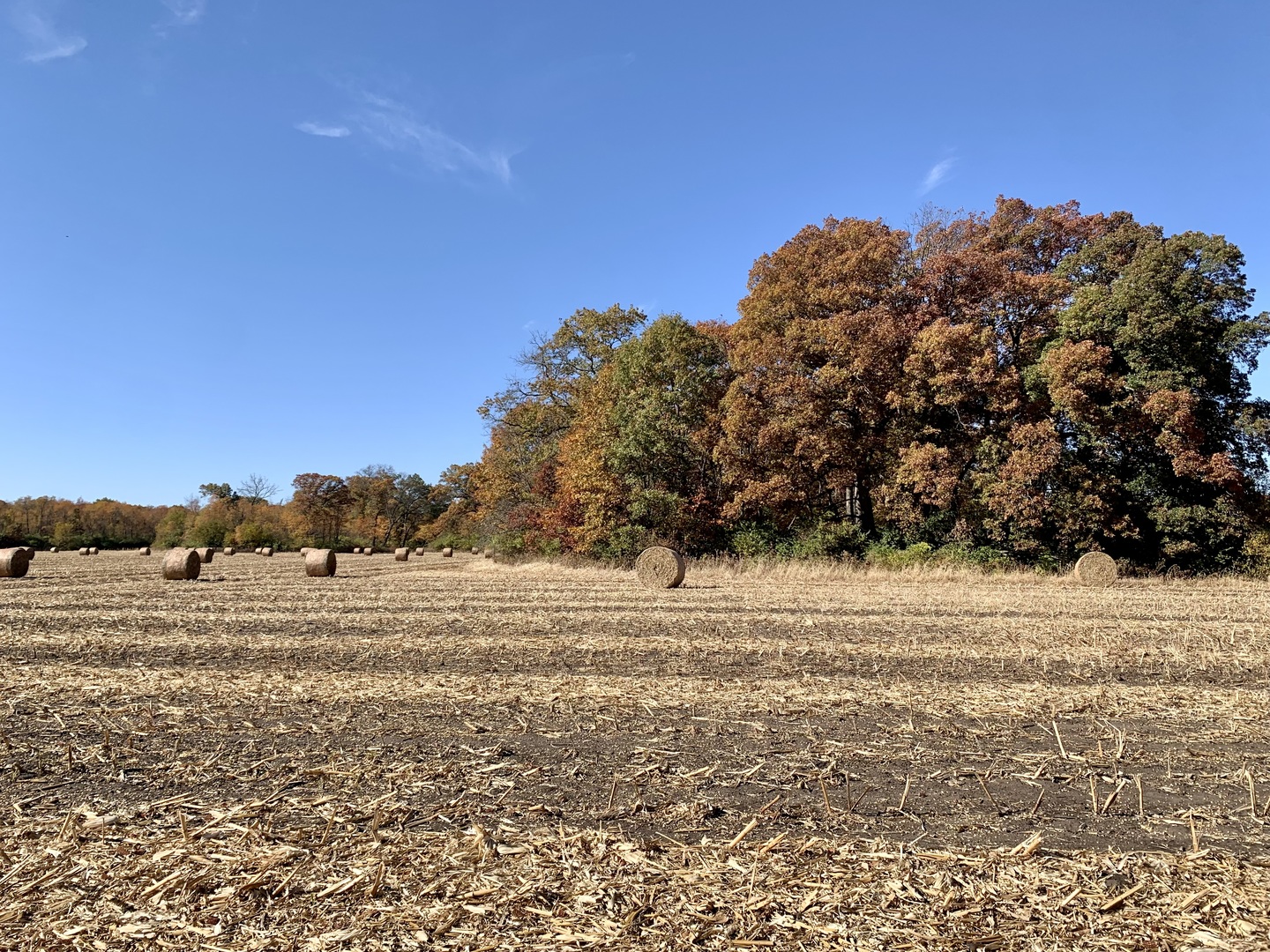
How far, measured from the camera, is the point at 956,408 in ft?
79.8

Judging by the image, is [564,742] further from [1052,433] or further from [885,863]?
[1052,433]

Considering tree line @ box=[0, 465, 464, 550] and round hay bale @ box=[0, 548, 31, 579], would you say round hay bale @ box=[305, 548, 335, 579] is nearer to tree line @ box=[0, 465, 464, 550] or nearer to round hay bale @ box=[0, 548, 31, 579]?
round hay bale @ box=[0, 548, 31, 579]

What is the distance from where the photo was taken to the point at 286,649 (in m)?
8.43

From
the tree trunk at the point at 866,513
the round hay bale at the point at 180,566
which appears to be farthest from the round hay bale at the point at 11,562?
the tree trunk at the point at 866,513

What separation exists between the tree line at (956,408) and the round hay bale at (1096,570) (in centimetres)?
234

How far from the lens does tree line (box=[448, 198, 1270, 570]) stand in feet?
74.7

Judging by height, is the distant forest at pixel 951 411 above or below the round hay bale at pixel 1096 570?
above

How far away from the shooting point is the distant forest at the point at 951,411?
22.8 m

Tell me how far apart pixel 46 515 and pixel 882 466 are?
7876 cm

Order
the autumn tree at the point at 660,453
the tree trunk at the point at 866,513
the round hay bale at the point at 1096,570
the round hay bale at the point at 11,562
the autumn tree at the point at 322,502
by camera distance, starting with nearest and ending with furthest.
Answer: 1. the round hay bale at the point at 1096,570
2. the round hay bale at the point at 11,562
3. the tree trunk at the point at 866,513
4. the autumn tree at the point at 660,453
5. the autumn tree at the point at 322,502

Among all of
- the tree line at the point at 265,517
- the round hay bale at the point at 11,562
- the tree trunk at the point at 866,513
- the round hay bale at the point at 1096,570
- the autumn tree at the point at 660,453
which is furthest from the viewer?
the tree line at the point at 265,517

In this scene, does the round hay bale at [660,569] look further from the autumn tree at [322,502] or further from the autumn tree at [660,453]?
the autumn tree at [322,502]

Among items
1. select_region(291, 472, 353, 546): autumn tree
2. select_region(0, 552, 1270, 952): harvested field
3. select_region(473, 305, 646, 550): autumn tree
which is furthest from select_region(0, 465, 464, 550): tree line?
select_region(0, 552, 1270, 952): harvested field

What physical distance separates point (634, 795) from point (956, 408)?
929 inches
